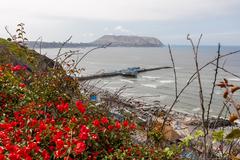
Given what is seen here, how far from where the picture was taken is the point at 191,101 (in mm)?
51406

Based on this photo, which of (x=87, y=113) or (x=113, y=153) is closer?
(x=113, y=153)

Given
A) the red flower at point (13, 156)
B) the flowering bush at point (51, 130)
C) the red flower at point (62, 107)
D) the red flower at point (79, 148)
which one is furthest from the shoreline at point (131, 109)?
the red flower at point (13, 156)

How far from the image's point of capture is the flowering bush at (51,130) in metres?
4.77

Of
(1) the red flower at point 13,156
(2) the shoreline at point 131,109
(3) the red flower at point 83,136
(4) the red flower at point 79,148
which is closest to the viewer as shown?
(1) the red flower at point 13,156

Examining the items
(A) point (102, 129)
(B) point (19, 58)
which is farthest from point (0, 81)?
(B) point (19, 58)

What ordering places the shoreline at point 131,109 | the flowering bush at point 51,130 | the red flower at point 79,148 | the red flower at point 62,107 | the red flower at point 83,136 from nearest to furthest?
the red flower at point 79,148, the flowering bush at point 51,130, the red flower at point 83,136, the shoreline at point 131,109, the red flower at point 62,107

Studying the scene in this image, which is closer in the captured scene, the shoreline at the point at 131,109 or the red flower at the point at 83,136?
the red flower at the point at 83,136

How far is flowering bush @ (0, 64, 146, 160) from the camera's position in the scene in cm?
477

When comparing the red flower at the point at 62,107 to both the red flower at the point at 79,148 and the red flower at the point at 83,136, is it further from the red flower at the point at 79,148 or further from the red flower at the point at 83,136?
the red flower at the point at 79,148

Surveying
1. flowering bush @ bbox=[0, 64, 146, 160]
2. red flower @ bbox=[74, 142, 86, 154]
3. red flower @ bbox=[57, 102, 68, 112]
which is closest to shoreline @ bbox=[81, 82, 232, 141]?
flowering bush @ bbox=[0, 64, 146, 160]

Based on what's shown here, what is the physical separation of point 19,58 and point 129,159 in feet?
31.5

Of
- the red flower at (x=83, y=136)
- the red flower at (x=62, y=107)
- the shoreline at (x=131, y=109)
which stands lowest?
the shoreline at (x=131, y=109)

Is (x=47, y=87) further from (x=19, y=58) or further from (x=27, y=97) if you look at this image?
(x=19, y=58)

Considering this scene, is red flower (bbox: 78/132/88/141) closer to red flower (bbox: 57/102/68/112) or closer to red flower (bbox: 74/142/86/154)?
→ red flower (bbox: 74/142/86/154)
